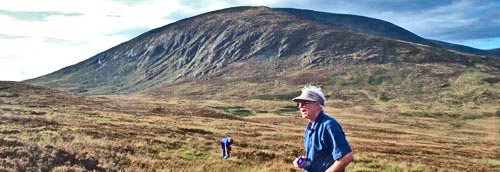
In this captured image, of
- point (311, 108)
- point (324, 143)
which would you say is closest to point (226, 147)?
point (311, 108)

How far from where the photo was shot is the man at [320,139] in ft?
23.3

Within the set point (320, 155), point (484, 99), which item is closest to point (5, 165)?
point (320, 155)

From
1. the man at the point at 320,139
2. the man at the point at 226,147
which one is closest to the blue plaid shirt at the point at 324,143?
the man at the point at 320,139

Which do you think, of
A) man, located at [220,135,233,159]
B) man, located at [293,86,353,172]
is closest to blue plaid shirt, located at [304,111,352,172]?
man, located at [293,86,353,172]

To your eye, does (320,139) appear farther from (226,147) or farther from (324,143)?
(226,147)

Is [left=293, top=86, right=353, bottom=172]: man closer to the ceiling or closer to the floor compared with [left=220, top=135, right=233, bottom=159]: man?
closer to the ceiling

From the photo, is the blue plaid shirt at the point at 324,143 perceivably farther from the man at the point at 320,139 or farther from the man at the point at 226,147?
the man at the point at 226,147

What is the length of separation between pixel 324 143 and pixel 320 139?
9 cm

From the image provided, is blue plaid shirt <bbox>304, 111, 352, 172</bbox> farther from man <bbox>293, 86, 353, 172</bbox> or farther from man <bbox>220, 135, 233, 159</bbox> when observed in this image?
man <bbox>220, 135, 233, 159</bbox>

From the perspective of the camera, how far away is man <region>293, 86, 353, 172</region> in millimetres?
7098

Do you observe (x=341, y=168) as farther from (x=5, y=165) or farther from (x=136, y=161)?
(x=136, y=161)

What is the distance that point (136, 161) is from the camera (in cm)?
1675

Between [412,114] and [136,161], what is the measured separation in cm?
12033

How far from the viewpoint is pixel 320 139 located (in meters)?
7.48
